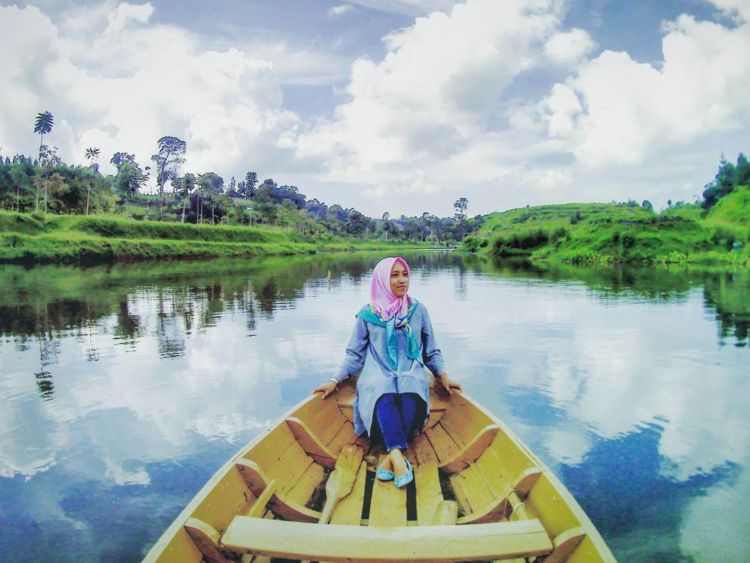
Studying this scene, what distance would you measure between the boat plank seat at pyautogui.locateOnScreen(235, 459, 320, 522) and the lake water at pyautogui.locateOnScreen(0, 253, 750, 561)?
135 centimetres

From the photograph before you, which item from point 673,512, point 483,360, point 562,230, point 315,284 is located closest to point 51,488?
point 673,512

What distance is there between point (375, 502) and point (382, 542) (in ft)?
4.02

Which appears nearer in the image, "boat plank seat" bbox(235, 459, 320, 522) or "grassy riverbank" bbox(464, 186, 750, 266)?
"boat plank seat" bbox(235, 459, 320, 522)

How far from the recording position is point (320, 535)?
270cm

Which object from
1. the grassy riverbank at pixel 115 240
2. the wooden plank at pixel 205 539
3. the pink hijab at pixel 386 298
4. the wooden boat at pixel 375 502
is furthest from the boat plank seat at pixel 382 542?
the grassy riverbank at pixel 115 240

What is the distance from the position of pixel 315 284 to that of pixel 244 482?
22.4m

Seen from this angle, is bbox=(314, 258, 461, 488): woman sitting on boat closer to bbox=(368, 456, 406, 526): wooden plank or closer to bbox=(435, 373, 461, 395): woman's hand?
bbox=(368, 456, 406, 526): wooden plank

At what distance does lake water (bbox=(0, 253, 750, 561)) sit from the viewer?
463cm

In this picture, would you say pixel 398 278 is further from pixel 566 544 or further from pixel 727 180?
pixel 727 180

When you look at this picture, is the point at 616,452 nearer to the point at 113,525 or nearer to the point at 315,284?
the point at 113,525

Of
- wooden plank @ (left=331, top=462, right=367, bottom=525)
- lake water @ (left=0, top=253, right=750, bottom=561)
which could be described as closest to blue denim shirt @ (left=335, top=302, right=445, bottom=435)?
wooden plank @ (left=331, top=462, right=367, bottom=525)

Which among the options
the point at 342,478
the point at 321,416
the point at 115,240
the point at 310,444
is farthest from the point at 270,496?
the point at 115,240

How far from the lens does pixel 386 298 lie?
4.56m

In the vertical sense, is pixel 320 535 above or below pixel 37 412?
above
